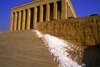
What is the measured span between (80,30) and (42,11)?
1106cm

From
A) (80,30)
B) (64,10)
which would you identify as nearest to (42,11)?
(64,10)

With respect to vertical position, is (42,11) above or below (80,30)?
above

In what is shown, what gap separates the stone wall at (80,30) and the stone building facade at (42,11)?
5.81 meters

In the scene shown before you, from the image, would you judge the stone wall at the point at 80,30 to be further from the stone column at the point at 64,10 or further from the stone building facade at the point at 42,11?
the stone building facade at the point at 42,11

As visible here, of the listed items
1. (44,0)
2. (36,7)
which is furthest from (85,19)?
(36,7)

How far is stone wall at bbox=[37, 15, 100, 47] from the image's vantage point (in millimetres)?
5734

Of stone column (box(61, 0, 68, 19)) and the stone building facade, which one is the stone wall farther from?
the stone building facade

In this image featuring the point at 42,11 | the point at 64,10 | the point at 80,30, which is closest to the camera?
the point at 80,30

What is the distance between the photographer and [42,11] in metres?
15.0

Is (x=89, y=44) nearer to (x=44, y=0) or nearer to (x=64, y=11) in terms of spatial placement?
(x=64, y=11)

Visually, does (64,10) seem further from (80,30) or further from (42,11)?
(80,30)

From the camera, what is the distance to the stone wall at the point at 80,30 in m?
5.73

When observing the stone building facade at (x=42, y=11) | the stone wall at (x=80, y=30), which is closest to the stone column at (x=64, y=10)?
the stone building facade at (x=42, y=11)

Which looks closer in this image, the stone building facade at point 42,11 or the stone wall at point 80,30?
the stone wall at point 80,30
